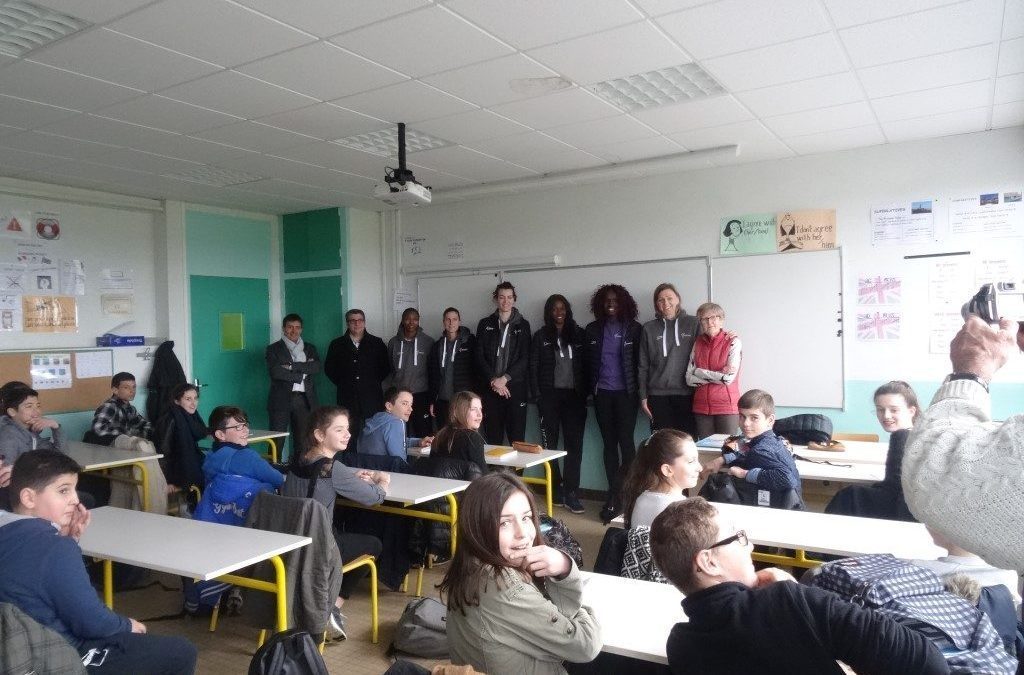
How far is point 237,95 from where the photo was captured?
386cm

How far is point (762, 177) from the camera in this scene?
5.56m

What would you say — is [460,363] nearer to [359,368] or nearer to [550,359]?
[550,359]

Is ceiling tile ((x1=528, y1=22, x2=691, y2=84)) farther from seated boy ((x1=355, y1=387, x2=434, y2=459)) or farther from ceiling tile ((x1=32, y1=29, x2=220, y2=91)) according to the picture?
seated boy ((x1=355, y1=387, x2=434, y2=459))

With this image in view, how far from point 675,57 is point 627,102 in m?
0.75

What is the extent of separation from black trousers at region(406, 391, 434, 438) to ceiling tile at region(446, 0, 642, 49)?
13.6ft

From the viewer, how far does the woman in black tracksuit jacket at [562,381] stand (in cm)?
618

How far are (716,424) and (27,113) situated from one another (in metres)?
4.81

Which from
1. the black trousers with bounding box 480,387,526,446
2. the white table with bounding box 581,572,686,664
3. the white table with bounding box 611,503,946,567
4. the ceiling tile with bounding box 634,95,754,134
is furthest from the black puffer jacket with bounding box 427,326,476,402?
the white table with bounding box 581,572,686,664

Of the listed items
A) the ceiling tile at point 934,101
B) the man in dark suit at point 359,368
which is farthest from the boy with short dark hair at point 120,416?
the ceiling tile at point 934,101

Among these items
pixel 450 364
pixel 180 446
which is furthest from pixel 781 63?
pixel 180 446

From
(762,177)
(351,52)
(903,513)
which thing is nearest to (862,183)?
(762,177)

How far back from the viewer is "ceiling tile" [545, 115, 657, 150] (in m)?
4.54

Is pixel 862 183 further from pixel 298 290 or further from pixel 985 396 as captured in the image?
pixel 298 290

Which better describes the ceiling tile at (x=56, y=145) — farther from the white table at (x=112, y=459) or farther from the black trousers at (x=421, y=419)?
the black trousers at (x=421, y=419)
